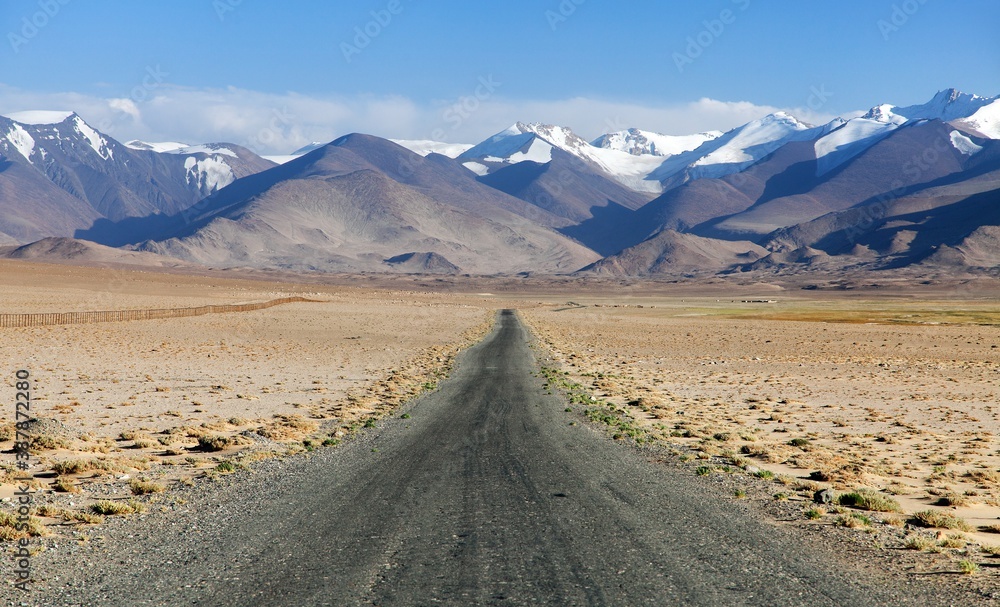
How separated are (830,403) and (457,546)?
25.0m

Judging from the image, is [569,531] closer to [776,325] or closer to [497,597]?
[497,597]

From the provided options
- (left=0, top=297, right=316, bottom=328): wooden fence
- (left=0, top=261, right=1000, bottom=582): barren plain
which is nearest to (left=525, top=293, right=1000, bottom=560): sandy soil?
(left=0, top=261, right=1000, bottom=582): barren plain

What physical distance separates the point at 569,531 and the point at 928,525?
6240mm

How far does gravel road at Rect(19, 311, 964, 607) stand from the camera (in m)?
10.1

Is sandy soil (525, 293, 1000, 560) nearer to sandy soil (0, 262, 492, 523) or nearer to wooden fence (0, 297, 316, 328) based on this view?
sandy soil (0, 262, 492, 523)

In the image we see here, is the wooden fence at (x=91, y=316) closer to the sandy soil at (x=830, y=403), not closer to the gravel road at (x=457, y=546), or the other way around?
the sandy soil at (x=830, y=403)

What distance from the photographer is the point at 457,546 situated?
11.8 metres

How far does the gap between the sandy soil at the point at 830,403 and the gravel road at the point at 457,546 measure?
3663 mm

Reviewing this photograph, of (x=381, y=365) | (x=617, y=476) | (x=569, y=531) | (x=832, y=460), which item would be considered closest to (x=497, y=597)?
(x=569, y=531)

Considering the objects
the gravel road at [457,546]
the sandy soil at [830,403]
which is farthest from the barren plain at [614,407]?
the gravel road at [457,546]

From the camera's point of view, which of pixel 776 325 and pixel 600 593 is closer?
pixel 600 593

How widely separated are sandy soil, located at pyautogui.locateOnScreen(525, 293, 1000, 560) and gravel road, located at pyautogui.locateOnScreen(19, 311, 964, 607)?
3.66 metres

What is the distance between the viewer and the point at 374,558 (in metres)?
11.4

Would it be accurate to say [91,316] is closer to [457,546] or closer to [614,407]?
[614,407]
